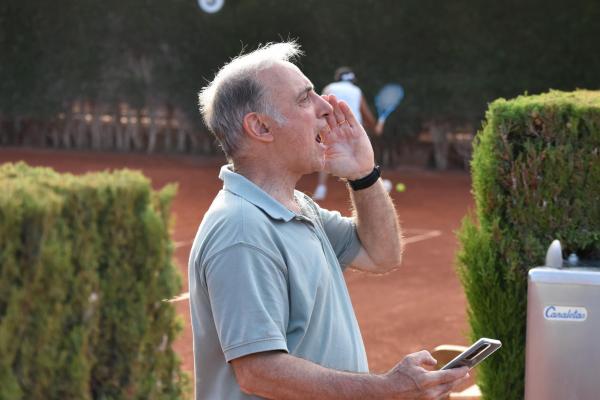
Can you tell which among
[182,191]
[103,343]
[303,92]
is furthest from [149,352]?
[182,191]

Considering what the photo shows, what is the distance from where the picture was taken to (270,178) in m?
2.67

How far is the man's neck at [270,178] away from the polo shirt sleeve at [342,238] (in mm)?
398

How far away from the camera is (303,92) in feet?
8.76

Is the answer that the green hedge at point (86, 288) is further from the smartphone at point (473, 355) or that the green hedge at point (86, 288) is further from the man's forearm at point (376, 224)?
the smartphone at point (473, 355)

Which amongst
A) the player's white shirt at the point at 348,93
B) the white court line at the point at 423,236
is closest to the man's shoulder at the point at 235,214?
the white court line at the point at 423,236

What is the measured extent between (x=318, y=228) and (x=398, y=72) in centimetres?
1662

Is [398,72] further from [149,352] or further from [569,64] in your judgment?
[149,352]

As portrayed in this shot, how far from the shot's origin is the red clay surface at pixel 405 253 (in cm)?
755

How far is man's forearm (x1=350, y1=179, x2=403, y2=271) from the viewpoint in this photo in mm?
3055

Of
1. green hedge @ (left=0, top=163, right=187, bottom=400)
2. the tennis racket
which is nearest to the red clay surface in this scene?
the tennis racket

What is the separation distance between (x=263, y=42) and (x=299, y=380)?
17888 millimetres

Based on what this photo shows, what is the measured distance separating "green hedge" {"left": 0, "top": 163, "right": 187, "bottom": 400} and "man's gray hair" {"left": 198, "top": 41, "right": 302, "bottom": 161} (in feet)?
0.75

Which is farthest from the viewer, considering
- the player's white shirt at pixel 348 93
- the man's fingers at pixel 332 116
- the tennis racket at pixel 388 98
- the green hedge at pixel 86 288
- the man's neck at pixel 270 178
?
the tennis racket at pixel 388 98

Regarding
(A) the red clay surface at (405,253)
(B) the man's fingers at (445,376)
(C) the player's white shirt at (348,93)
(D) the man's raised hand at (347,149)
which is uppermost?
(C) the player's white shirt at (348,93)
